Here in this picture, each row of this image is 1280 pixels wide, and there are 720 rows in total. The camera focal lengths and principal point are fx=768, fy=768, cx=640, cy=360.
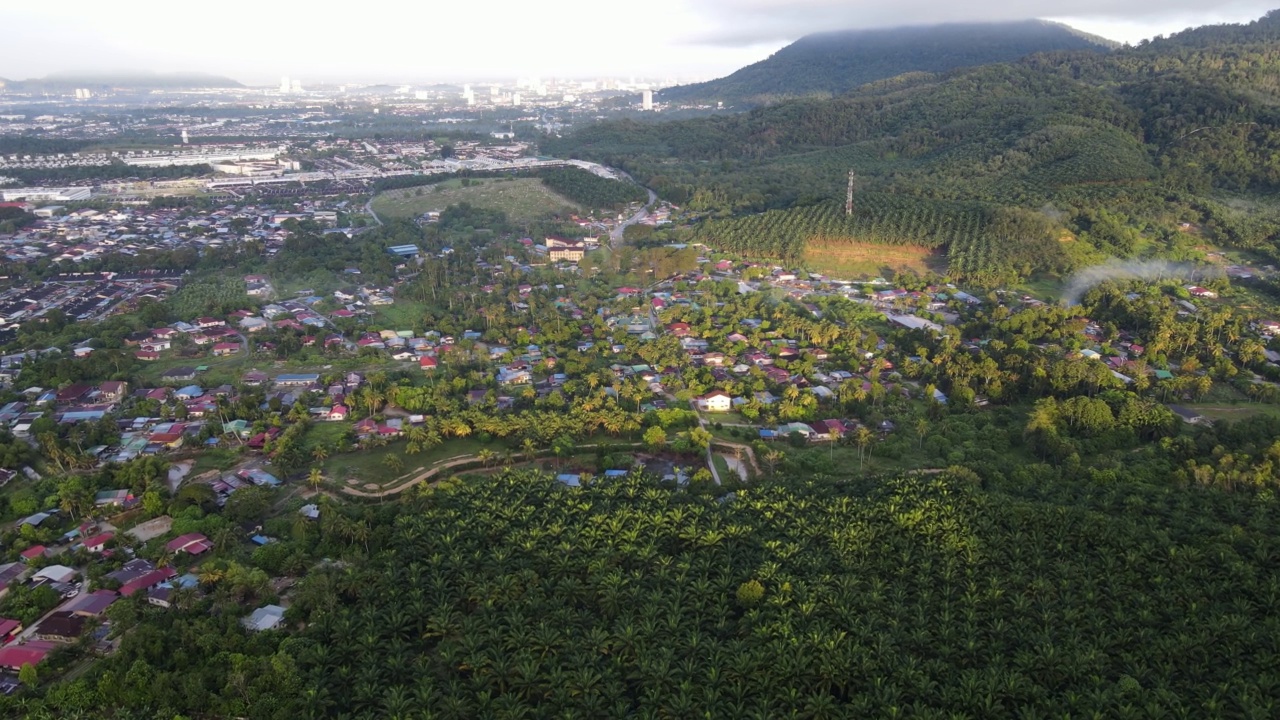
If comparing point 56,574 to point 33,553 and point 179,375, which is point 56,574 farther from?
point 179,375

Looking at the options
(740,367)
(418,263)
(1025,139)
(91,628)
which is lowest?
(91,628)

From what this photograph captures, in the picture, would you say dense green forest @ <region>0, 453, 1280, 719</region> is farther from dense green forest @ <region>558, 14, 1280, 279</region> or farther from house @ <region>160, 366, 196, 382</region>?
dense green forest @ <region>558, 14, 1280, 279</region>

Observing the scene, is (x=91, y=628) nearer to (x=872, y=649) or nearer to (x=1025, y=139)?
(x=872, y=649)

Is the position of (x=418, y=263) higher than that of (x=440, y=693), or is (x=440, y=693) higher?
(x=418, y=263)

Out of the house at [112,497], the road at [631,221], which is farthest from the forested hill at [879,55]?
the house at [112,497]

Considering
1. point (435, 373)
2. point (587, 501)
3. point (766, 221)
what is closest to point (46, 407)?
point (435, 373)

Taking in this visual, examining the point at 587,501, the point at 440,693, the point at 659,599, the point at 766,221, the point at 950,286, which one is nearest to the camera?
the point at 440,693

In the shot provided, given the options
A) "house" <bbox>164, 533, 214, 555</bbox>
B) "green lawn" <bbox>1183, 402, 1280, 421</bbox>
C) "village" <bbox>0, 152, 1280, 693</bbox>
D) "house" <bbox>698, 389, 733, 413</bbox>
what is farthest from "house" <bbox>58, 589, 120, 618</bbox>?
"green lawn" <bbox>1183, 402, 1280, 421</bbox>
